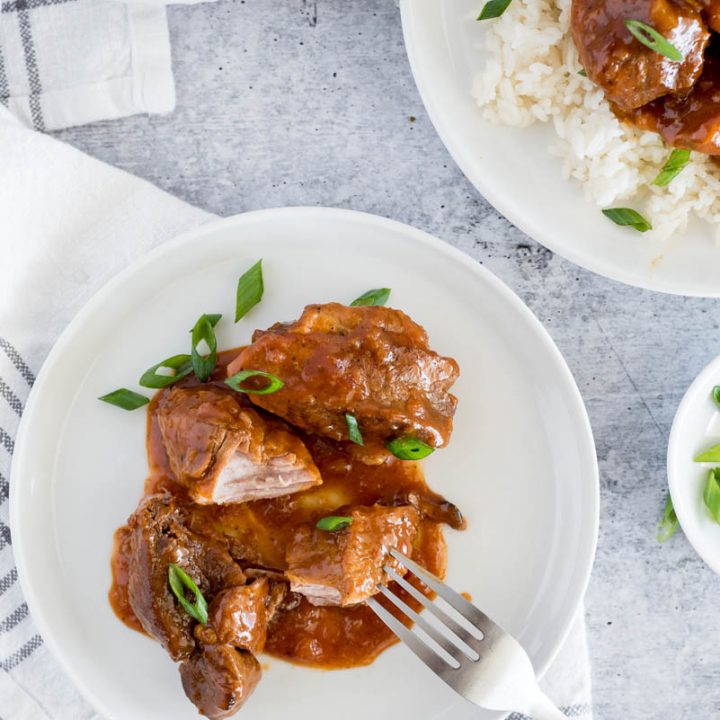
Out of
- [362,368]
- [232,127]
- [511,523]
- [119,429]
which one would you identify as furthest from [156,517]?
[232,127]

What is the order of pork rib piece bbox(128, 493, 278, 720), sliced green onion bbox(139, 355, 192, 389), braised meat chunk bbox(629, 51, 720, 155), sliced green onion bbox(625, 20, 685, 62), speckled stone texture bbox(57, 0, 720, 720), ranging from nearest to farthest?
sliced green onion bbox(625, 20, 685, 62)
braised meat chunk bbox(629, 51, 720, 155)
pork rib piece bbox(128, 493, 278, 720)
sliced green onion bbox(139, 355, 192, 389)
speckled stone texture bbox(57, 0, 720, 720)

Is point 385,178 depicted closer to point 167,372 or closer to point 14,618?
point 167,372

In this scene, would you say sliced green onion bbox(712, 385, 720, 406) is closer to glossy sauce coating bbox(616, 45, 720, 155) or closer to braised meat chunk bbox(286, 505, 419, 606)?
glossy sauce coating bbox(616, 45, 720, 155)

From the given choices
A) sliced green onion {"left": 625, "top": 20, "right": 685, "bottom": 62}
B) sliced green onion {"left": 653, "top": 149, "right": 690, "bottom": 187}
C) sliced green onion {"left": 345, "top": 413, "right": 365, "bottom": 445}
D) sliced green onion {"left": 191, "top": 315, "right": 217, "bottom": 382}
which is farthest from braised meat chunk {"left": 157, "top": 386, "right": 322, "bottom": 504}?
sliced green onion {"left": 625, "top": 20, "right": 685, "bottom": 62}

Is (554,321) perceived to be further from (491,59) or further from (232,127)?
(232,127)

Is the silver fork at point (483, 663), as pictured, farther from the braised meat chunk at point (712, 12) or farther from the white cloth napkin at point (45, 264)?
the braised meat chunk at point (712, 12)

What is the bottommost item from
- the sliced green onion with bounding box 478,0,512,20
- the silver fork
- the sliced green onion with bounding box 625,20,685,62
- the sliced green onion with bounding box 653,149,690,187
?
the silver fork

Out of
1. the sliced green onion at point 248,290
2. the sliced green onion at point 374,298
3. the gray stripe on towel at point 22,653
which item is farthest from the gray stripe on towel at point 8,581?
the sliced green onion at point 374,298
